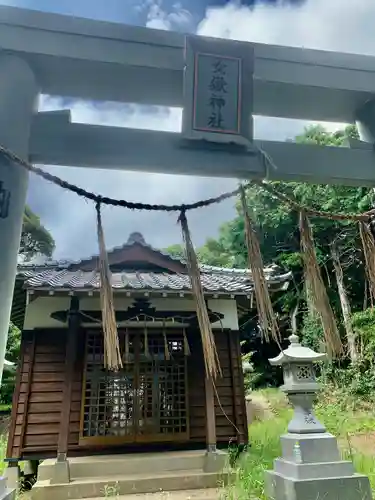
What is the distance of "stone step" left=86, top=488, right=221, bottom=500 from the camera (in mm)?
5430

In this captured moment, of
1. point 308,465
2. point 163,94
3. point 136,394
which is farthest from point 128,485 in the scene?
point 163,94

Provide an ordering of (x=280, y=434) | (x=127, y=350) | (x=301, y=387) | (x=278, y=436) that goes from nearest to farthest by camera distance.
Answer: (x=301, y=387) → (x=127, y=350) → (x=278, y=436) → (x=280, y=434)

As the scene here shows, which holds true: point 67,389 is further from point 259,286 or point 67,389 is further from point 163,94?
point 163,94

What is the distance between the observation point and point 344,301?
44.4 ft

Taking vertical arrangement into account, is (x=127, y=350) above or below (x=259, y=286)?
below

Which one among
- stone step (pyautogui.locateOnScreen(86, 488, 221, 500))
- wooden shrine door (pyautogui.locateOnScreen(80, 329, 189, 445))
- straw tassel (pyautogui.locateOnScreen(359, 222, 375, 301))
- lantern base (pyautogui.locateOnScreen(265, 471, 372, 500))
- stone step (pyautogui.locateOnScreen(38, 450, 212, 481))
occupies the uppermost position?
straw tassel (pyautogui.locateOnScreen(359, 222, 375, 301))

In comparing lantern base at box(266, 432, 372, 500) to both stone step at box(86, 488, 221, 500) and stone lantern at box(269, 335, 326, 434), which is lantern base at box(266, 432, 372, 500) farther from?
stone step at box(86, 488, 221, 500)

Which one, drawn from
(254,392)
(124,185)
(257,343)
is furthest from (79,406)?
(257,343)

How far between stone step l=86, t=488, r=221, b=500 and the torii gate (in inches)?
180

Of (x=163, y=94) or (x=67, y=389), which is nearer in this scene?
(x=163, y=94)

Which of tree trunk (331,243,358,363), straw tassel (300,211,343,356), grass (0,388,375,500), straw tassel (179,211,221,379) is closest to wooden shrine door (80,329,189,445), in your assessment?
grass (0,388,375,500)

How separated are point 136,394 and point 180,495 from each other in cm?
181

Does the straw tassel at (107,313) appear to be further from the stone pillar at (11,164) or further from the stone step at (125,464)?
the stone step at (125,464)

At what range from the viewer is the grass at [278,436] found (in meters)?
5.17
